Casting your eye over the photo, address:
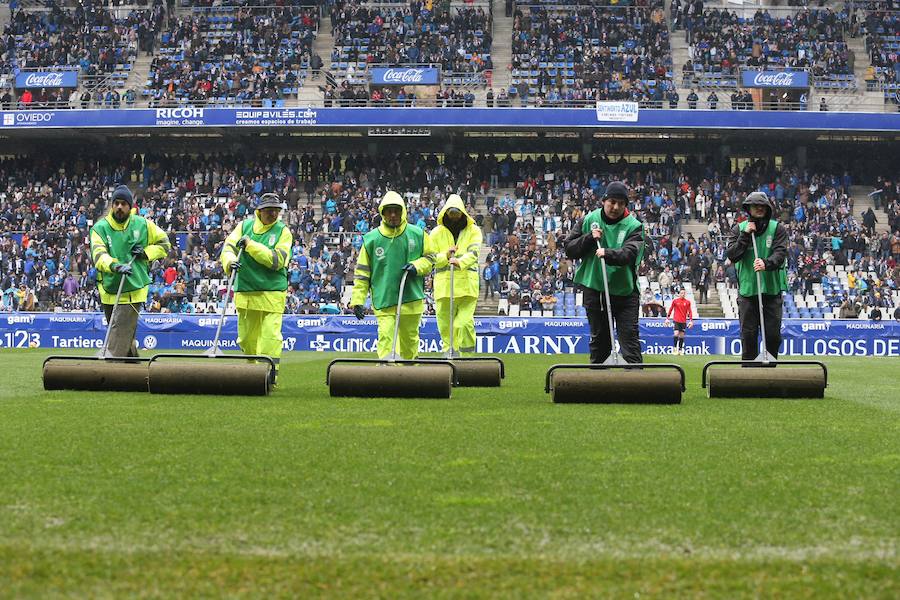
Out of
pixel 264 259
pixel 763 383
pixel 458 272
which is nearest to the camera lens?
pixel 763 383

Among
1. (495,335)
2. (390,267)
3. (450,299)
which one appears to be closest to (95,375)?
(390,267)

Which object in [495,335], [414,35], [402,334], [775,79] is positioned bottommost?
[495,335]

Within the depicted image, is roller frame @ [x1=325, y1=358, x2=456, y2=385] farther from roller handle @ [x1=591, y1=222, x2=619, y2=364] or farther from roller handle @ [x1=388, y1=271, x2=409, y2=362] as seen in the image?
roller handle @ [x1=591, y1=222, x2=619, y2=364]

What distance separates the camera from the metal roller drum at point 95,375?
11.4m

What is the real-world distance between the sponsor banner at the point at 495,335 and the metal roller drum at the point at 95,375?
18.0 meters

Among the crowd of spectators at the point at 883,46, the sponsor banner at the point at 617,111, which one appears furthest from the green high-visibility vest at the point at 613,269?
the crowd of spectators at the point at 883,46

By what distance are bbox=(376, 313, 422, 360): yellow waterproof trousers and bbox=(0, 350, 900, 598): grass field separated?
12.7 ft

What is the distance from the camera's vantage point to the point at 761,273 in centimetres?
1236

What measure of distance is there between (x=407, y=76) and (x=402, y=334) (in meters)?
34.0

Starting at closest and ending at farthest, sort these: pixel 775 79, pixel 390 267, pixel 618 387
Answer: pixel 618 387 < pixel 390 267 < pixel 775 79

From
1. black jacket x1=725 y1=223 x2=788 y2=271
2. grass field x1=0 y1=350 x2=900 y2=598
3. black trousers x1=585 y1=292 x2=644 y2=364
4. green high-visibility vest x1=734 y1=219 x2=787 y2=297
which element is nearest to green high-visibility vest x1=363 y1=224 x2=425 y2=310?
black trousers x1=585 y1=292 x2=644 y2=364

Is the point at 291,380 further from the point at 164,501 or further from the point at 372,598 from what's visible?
the point at 372,598

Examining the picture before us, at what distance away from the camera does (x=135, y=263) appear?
1281 cm

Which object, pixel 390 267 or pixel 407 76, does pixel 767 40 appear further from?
pixel 390 267
